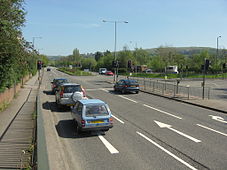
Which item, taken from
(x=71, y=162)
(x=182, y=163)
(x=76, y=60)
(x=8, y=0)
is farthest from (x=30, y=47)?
(x=76, y=60)

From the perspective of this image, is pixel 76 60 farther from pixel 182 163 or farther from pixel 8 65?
pixel 182 163

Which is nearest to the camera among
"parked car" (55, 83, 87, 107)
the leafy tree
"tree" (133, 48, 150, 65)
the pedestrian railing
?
"parked car" (55, 83, 87, 107)

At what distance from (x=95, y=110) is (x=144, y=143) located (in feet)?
8.43

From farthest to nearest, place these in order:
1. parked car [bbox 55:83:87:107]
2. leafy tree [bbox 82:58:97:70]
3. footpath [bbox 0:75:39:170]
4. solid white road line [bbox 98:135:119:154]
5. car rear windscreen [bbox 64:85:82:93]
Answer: leafy tree [bbox 82:58:97:70]
car rear windscreen [bbox 64:85:82:93]
parked car [bbox 55:83:87:107]
solid white road line [bbox 98:135:119:154]
footpath [bbox 0:75:39:170]

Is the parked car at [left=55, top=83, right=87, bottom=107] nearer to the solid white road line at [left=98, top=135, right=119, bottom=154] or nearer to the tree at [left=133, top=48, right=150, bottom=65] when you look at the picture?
the solid white road line at [left=98, top=135, right=119, bottom=154]

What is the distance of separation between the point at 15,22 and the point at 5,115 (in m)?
5.51

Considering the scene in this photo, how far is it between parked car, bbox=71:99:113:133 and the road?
44 centimetres

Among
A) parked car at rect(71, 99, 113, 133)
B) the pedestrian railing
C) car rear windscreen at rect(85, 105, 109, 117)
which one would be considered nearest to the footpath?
parked car at rect(71, 99, 113, 133)

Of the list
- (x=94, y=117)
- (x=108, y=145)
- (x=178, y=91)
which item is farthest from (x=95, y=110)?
(x=178, y=91)

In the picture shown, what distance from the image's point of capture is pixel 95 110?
11.1 meters

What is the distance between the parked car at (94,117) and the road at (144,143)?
0.44 m

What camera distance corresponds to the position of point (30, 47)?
16.0 m

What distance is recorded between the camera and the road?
25.7 ft

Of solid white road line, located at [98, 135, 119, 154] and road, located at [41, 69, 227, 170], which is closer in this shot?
road, located at [41, 69, 227, 170]
